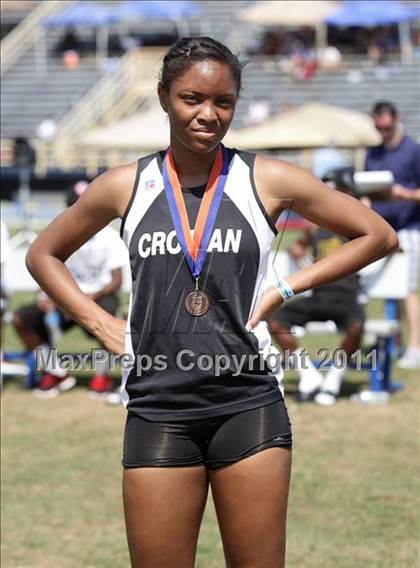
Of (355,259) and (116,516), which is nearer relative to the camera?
(355,259)

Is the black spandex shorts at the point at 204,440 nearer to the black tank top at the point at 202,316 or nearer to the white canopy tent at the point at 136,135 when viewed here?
the black tank top at the point at 202,316

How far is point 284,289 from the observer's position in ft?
12.5

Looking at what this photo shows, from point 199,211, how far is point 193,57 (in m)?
0.45

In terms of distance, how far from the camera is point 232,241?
12.1 ft

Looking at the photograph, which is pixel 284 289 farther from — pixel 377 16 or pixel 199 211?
pixel 377 16

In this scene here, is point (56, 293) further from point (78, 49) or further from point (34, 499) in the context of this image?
point (78, 49)

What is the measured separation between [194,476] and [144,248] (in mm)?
685

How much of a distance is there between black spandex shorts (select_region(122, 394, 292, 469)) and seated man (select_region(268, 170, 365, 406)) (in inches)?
238

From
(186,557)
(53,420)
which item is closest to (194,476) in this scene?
(186,557)

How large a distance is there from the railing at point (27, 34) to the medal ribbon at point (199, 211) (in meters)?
35.7

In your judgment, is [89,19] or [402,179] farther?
[89,19]

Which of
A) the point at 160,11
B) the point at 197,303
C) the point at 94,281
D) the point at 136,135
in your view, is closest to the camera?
the point at 197,303

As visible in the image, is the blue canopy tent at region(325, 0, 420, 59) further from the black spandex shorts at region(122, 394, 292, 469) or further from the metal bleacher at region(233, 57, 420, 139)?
the black spandex shorts at region(122, 394, 292, 469)

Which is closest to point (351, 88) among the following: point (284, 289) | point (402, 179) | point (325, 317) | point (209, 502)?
point (402, 179)
